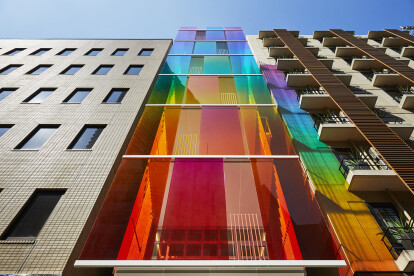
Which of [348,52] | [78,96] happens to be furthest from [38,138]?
[348,52]

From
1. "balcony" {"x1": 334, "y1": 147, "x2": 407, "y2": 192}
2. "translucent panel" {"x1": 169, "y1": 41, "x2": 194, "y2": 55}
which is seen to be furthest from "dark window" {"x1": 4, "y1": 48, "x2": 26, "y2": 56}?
"balcony" {"x1": 334, "y1": 147, "x2": 407, "y2": 192}

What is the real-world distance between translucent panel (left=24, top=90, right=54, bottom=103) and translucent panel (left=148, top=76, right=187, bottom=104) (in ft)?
20.6

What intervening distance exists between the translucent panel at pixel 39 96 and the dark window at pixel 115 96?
3.63 metres

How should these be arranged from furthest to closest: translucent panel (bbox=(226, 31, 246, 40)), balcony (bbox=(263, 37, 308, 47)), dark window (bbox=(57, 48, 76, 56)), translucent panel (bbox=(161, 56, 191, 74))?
1. translucent panel (bbox=(226, 31, 246, 40))
2. balcony (bbox=(263, 37, 308, 47))
3. dark window (bbox=(57, 48, 76, 56))
4. translucent panel (bbox=(161, 56, 191, 74))

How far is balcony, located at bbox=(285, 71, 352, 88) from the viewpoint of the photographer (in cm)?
1190

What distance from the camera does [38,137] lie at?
898 cm

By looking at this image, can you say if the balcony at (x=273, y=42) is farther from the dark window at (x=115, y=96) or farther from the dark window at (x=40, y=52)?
the dark window at (x=40, y=52)

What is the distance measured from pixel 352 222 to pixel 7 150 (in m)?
13.3

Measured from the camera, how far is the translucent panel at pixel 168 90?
1089cm

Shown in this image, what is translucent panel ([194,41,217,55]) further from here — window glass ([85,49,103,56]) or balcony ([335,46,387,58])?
balcony ([335,46,387,58])

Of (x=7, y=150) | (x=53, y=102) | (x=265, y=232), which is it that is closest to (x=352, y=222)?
(x=265, y=232)

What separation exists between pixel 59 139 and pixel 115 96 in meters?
3.87

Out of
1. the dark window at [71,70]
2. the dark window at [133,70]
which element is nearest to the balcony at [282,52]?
the dark window at [133,70]

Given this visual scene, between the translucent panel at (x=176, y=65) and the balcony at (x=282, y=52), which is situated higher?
the balcony at (x=282, y=52)
